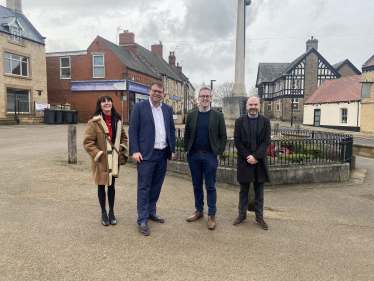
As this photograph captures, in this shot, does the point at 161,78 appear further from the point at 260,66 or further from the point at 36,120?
the point at 260,66

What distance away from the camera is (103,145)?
374 cm

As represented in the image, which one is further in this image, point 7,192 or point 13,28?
point 13,28

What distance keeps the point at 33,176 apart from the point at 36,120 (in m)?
17.2

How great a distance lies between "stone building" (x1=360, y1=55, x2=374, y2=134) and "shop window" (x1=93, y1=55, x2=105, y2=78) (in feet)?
74.0

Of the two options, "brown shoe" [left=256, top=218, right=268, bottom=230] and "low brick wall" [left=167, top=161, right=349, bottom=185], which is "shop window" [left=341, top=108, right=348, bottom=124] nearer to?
"low brick wall" [left=167, top=161, right=349, bottom=185]

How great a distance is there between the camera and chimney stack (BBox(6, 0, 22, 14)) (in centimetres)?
2417

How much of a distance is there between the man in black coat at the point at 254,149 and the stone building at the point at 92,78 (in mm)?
22428

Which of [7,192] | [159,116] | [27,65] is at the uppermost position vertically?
[27,65]

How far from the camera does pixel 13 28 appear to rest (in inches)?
835

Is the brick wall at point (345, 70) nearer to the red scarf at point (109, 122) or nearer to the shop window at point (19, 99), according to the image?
the shop window at point (19, 99)

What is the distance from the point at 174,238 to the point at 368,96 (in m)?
24.3

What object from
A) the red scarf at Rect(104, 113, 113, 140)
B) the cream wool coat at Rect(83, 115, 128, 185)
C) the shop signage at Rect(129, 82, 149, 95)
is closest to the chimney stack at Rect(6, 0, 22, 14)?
the shop signage at Rect(129, 82, 149, 95)

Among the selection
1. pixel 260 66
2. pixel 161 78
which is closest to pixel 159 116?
pixel 161 78

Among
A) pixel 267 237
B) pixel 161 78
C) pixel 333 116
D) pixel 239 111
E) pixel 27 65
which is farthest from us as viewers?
pixel 161 78
